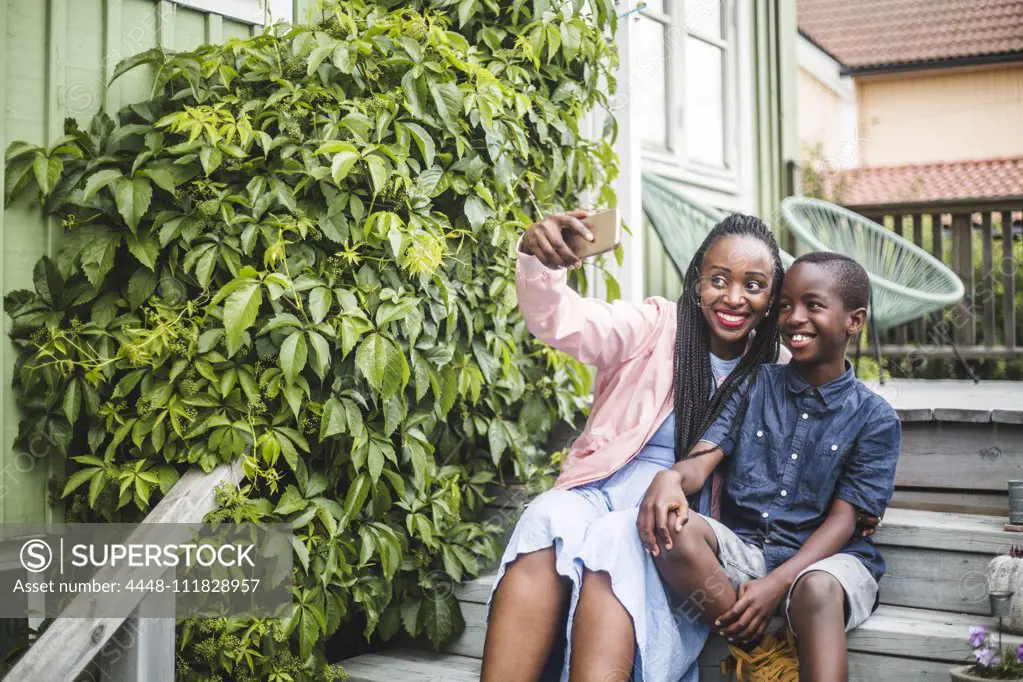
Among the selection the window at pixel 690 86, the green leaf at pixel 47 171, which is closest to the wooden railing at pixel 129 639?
the green leaf at pixel 47 171

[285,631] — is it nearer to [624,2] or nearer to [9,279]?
[9,279]

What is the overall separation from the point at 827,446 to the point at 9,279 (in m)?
1.93

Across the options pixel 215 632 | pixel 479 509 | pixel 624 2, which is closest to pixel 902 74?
pixel 624 2

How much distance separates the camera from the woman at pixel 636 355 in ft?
6.71

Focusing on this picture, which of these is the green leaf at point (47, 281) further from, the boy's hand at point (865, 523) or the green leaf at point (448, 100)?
the boy's hand at point (865, 523)

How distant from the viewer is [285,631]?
2.27 metres

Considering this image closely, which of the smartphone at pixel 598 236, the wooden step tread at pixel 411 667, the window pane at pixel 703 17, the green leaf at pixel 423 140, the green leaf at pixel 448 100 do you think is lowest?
the wooden step tread at pixel 411 667

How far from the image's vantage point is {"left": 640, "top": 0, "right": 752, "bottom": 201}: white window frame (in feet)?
15.4

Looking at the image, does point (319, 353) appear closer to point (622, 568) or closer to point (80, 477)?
point (80, 477)

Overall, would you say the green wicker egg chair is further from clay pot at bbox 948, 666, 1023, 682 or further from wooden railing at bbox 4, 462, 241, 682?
wooden railing at bbox 4, 462, 241, 682

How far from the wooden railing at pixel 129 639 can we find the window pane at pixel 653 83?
292 centimetres

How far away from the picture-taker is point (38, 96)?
2457mm

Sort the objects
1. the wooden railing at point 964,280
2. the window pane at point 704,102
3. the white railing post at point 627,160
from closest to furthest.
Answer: the white railing post at point 627,160 → the window pane at point 704,102 → the wooden railing at point 964,280

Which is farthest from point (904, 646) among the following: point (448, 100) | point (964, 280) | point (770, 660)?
point (964, 280)
